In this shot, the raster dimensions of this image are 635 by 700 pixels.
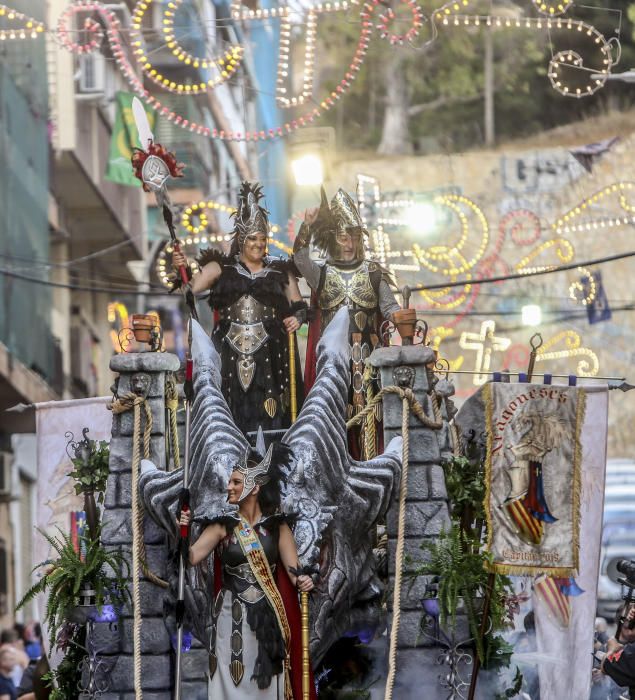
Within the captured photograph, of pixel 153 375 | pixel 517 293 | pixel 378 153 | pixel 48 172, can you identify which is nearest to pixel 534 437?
pixel 153 375

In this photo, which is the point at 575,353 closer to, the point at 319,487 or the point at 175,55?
the point at 175,55

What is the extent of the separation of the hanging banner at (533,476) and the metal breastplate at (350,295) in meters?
1.38

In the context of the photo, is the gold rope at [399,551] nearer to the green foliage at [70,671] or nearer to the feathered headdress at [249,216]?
the feathered headdress at [249,216]

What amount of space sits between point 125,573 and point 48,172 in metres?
18.6

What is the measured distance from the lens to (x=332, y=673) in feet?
47.9

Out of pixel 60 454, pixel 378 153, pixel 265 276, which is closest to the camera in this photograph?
pixel 265 276

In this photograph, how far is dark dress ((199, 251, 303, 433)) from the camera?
15.1 meters

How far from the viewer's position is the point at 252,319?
15164mm

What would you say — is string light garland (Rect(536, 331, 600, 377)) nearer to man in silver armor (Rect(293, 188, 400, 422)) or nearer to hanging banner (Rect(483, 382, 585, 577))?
man in silver armor (Rect(293, 188, 400, 422))

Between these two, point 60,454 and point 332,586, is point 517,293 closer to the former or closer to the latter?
point 60,454

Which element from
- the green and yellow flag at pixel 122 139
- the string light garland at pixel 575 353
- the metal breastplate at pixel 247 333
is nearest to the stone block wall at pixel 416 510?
the metal breastplate at pixel 247 333

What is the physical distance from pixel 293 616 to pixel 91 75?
19.8 m

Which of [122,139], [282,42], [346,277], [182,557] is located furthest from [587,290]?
[182,557]

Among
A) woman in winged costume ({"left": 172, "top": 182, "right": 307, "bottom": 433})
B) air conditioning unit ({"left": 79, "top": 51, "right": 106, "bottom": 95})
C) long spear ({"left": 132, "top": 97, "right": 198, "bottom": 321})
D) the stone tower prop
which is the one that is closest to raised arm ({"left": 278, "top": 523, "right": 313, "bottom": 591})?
woman in winged costume ({"left": 172, "top": 182, "right": 307, "bottom": 433})
